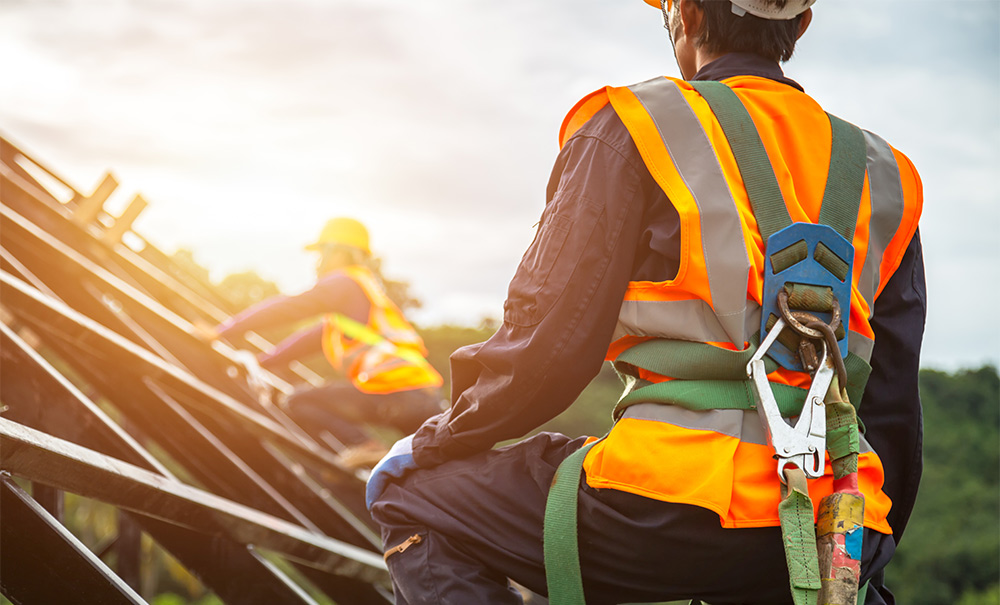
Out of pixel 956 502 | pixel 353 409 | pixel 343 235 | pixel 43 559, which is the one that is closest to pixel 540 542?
pixel 43 559

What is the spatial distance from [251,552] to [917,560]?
1055 inches

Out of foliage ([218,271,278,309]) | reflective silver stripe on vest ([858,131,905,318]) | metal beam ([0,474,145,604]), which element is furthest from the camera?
foliage ([218,271,278,309])

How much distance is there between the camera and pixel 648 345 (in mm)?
1667

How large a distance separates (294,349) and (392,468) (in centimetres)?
422

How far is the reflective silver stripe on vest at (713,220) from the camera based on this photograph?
1.55m

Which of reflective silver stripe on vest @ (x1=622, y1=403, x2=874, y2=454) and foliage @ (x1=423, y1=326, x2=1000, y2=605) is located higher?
foliage @ (x1=423, y1=326, x2=1000, y2=605)

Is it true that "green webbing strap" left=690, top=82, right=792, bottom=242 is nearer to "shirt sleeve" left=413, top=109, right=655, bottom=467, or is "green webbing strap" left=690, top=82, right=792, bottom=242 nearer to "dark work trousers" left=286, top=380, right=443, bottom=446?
"shirt sleeve" left=413, top=109, right=655, bottom=467

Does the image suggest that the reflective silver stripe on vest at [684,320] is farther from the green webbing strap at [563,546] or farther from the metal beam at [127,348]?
the metal beam at [127,348]

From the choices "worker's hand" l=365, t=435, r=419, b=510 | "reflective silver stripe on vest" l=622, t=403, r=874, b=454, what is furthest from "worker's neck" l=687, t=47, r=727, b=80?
"worker's hand" l=365, t=435, r=419, b=510

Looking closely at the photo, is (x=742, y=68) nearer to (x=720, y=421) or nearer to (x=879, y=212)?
(x=879, y=212)

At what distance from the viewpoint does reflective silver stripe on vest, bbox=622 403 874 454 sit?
60.9 inches

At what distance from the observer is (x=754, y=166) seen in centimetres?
161

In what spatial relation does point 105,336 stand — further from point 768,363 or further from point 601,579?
point 768,363

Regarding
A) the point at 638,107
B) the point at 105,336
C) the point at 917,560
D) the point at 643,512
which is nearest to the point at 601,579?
the point at 643,512
